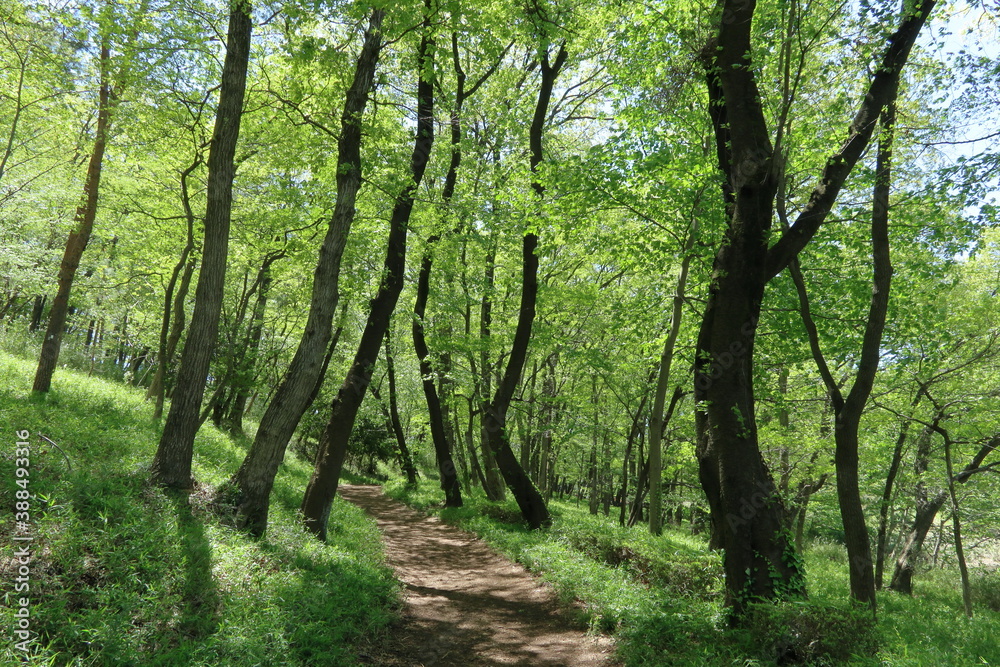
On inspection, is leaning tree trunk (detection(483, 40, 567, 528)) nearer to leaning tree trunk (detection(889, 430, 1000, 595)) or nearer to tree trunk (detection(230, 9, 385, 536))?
tree trunk (detection(230, 9, 385, 536))

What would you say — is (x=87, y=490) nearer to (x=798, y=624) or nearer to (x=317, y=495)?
(x=317, y=495)

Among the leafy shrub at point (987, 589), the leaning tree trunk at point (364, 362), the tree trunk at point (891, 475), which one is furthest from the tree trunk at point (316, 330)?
the leafy shrub at point (987, 589)

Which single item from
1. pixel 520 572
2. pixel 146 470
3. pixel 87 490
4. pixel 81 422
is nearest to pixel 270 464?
pixel 146 470

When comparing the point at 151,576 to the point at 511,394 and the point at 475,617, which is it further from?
the point at 511,394

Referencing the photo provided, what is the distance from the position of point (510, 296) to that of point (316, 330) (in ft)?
29.1

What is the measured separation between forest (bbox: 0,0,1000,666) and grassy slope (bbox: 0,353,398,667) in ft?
0.12

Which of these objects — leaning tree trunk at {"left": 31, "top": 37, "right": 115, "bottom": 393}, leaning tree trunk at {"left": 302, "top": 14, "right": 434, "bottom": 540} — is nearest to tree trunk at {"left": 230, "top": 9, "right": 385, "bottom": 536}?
leaning tree trunk at {"left": 302, "top": 14, "right": 434, "bottom": 540}

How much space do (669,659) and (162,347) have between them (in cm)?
1088

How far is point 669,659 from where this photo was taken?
5.31 metres

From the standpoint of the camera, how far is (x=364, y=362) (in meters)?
9.32

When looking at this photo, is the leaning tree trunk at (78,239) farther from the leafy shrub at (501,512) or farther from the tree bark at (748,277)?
the tree bark at (748,277)

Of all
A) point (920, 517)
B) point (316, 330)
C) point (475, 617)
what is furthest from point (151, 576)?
point (920, 517)

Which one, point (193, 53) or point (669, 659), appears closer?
point (669, 659)

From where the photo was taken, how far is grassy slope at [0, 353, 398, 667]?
3.78 m
